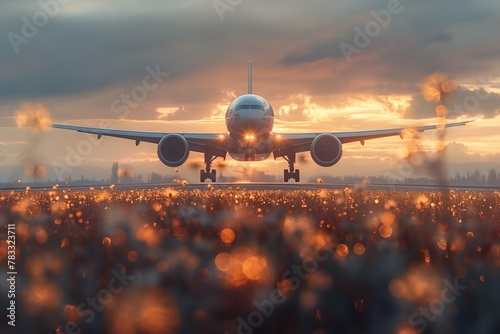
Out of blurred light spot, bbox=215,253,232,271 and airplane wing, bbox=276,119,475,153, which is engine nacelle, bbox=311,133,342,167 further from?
blurred light spot, bbox=215,253,232,271

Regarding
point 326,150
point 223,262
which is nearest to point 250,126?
point 326,150

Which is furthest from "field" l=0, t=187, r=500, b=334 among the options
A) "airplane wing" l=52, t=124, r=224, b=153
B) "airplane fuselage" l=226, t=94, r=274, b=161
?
"airplane wing" l=52, t=124, r=224, b=153

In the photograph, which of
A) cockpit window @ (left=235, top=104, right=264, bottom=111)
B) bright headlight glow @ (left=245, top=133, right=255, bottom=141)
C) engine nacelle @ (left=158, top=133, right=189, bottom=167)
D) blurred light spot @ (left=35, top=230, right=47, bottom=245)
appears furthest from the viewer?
bright headlight glow @ (left=245, top=133, right=255, bottom=141)

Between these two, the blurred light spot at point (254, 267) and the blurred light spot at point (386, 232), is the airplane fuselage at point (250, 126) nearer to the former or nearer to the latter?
the blurred light spot at point (386, 232)

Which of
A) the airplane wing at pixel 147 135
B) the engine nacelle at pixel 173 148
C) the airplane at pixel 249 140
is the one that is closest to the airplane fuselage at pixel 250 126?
the airplane at pixel 249 140

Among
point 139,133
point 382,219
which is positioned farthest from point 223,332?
point 139,133

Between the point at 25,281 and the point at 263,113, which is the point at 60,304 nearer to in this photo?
the point at 25,281

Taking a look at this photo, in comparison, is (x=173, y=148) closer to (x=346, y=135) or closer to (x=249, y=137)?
(x=249, y=137)
